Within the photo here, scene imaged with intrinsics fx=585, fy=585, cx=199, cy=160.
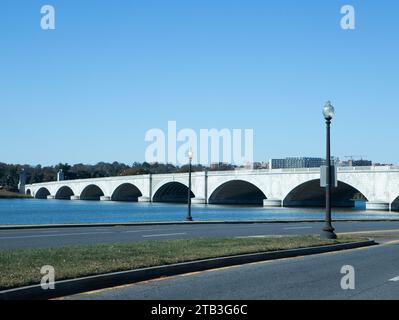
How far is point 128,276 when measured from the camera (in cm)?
1092

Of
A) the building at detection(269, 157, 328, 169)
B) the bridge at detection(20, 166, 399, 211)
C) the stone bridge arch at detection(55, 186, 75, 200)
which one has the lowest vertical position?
the stone bridge arch at detection(55, 186, 75, 200)

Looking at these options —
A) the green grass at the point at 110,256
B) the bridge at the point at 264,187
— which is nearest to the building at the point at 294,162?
the bridge at the point at 264,187

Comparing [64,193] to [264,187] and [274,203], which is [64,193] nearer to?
[264,187]

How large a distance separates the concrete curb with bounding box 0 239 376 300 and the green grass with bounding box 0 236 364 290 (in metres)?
0.29

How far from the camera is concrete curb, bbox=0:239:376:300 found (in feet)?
29.6

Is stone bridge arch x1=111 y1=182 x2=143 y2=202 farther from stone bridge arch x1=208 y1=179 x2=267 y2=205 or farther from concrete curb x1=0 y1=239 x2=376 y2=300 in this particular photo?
concrete curb x1=0 y1=239 x2=376 y2=300

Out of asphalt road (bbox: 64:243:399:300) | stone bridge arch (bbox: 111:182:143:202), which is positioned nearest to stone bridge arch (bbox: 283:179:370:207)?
stone bridge arch (bbox: 111:182:143:202)

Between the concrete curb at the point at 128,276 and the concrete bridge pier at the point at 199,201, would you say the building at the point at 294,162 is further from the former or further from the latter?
the concrete curb at the point at 128,276

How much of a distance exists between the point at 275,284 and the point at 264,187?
278ft

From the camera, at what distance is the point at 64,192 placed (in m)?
165

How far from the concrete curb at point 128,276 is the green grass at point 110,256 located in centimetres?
29

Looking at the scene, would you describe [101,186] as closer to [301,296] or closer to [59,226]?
[59,226]

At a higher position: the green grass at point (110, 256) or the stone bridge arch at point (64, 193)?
the green grass at point (110, 256)

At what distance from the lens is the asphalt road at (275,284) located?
9.66 m
